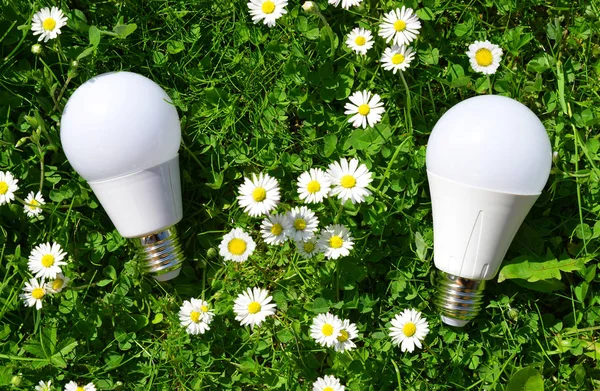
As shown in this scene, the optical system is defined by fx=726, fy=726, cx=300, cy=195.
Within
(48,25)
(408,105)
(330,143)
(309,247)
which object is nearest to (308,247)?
(309,247)

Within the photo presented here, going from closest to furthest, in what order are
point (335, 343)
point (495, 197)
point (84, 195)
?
point (495, 197)
point (335, 343)
point (84, 195)

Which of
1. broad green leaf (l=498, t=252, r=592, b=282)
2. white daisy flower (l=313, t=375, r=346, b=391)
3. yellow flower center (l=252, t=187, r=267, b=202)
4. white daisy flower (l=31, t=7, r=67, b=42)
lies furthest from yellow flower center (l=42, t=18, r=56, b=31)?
broad green leaf (l=498, t=252, r=592, b=282)

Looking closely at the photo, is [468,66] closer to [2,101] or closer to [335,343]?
[335,343]

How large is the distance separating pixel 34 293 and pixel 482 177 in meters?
0.87

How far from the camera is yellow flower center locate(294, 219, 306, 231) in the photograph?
1.33m

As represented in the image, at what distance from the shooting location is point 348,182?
1304 mm

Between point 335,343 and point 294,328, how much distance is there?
0.34 ft

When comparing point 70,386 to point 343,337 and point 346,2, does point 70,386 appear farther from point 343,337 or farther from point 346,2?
point 346,2

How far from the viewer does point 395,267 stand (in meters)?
1.42

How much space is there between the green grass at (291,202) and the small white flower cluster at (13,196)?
0.03 meters

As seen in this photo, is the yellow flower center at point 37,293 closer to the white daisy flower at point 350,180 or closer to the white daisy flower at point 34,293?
the white daisy flower at point 34,293

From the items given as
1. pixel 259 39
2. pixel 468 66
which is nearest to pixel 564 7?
pixel 468 66

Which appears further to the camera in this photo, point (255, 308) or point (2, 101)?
point (2, 101)

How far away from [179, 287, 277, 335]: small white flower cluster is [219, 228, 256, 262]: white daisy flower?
7cm
